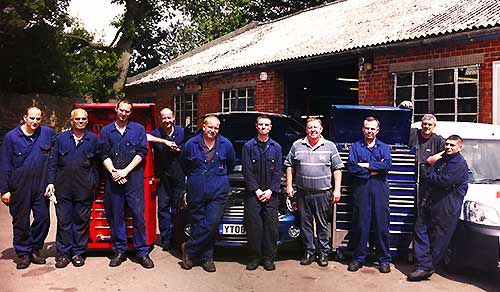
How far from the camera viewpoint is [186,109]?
19516mm

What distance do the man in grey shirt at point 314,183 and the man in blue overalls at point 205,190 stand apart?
2.89 ft

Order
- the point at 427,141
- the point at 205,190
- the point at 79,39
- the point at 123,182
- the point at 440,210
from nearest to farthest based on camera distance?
the point at 440,210
the point at 205,190
the point at 123,182
the point at 427,141
the point at 79,39

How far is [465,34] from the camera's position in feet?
30.4

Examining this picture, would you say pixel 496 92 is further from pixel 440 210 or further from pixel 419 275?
pixel 419 275

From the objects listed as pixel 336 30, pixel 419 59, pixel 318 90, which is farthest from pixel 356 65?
pixel 318 90

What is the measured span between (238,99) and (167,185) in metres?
9.66

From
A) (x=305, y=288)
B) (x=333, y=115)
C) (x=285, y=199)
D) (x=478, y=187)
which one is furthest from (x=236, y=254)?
(x=478, y=187)

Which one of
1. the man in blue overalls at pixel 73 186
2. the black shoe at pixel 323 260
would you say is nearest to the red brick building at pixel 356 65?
the black shoe at pixel 323 260

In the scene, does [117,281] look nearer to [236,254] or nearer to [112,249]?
[112,249]

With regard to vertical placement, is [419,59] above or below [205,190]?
above

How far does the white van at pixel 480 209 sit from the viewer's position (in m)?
5.43

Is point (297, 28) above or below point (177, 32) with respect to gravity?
below

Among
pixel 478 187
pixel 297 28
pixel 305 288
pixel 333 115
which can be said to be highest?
pixel 297 28

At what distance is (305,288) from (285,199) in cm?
141
